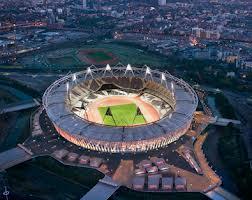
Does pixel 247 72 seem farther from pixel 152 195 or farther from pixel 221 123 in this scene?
pixel 152 195

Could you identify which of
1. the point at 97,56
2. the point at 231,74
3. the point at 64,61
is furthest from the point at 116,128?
the point at 97,56

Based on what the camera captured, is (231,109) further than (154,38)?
No

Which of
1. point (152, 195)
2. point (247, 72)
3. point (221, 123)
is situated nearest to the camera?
point (152, 195)

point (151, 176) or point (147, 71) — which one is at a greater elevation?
point (147, 71)

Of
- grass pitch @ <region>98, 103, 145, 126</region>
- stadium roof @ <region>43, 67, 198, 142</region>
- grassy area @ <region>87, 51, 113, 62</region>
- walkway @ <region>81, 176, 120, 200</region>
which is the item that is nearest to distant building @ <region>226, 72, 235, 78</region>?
stadium roof @ <region>43, 67, 198, 142</region>

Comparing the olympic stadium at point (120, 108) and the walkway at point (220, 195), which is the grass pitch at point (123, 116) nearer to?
the olympic stadium at point (120, 108)

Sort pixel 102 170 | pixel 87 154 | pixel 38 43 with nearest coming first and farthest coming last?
pixel 102 170 < pixel 87 154 < pixel 38 43

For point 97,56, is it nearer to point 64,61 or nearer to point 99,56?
point 99,56

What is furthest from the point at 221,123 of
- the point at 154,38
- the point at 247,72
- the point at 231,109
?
the point at 154,38
